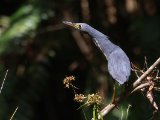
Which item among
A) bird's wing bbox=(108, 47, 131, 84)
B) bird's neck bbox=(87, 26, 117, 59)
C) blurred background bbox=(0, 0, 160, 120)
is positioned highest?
bird's neck bbox=(87, 26, 117, 59)

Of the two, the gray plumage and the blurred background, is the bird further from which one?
the blurred background

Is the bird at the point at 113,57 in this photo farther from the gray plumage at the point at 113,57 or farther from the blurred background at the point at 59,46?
the blurred background at the point at 59,46

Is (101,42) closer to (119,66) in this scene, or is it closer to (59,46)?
(119,66)

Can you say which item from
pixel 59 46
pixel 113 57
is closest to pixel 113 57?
pixel 113 57

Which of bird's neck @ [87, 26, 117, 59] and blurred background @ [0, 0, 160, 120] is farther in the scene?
blurred background @ [0, 0, 160, 120]

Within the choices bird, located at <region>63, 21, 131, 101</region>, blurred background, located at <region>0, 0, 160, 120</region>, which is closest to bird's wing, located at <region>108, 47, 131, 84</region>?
bird, located at <region>63, 21, 131, 101</region>

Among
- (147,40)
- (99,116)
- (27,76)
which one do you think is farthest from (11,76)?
(99,116)

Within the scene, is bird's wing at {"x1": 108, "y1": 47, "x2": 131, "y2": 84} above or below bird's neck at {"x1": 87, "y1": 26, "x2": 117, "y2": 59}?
below

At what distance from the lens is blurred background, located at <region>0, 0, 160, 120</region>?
3.21 metres

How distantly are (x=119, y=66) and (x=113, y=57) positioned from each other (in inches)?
1.2

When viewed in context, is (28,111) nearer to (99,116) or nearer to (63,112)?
(63,112)

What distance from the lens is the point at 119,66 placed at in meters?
0.97

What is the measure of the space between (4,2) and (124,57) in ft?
9.63

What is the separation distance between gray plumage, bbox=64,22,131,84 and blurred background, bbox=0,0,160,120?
205 cm
